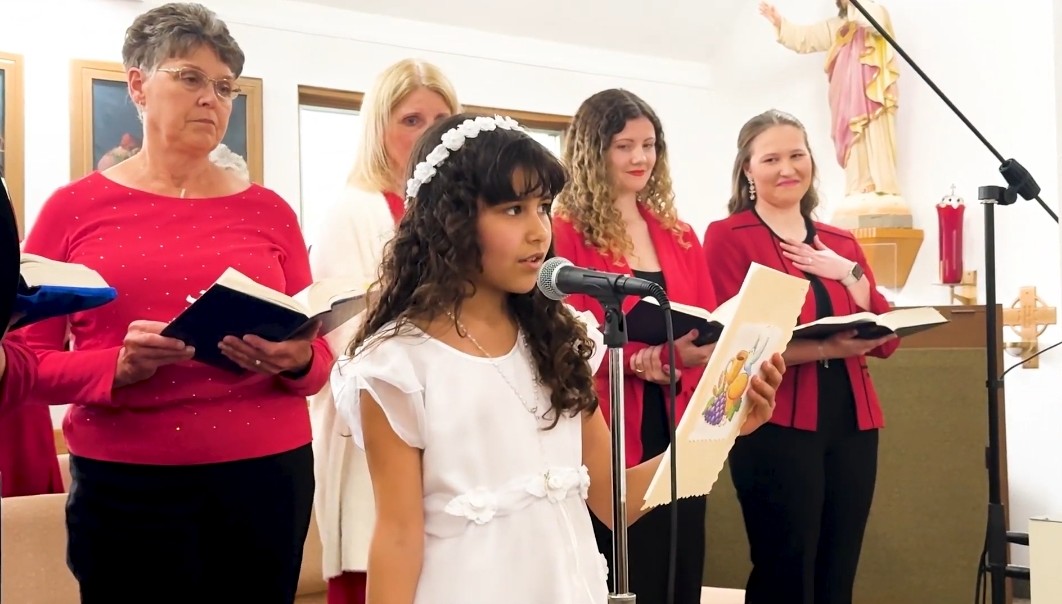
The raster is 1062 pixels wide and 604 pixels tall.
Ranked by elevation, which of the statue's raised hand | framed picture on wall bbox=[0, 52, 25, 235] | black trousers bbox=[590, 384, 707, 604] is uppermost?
the statue's raised hand

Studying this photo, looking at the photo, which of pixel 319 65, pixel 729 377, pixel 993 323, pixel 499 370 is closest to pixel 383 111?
pixel 499 370

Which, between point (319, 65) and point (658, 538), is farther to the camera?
point (319, 65)

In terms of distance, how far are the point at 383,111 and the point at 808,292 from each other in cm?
106

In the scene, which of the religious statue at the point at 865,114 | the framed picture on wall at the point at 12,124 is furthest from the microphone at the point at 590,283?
the religious statue at the point at 865,114

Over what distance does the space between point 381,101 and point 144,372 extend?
798 mm

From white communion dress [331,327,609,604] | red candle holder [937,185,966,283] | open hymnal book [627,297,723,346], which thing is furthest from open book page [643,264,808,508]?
red candle holder [937,185,966,283]

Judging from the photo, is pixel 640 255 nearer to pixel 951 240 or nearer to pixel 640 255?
pixel 640 255

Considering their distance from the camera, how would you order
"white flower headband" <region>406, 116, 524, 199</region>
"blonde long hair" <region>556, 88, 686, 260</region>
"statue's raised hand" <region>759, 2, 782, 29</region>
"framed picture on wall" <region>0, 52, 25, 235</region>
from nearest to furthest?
1. "white flower headband" <region>406, 116, 524, 199</region>
2. "blonde long hair" <region>556, 88, 686, 260</region>
3. "framed picture on wall" <region>0, 52, 25, 235</region>
4. "statue's raised hand" <region>759, 2, 782, 29</region>

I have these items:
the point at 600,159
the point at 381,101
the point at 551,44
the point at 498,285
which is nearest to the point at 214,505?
the point at 498,285

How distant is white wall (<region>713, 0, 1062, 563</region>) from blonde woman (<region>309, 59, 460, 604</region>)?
10.3 feet

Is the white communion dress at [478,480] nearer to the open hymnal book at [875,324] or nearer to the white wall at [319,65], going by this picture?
the open hymnal book at [875,324]

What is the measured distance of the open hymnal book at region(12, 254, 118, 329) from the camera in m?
1.12

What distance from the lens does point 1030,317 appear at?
418 centimetres

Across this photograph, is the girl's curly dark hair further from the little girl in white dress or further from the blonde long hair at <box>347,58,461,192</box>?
the blonde long hair at <box>347,58,461,192</box>
